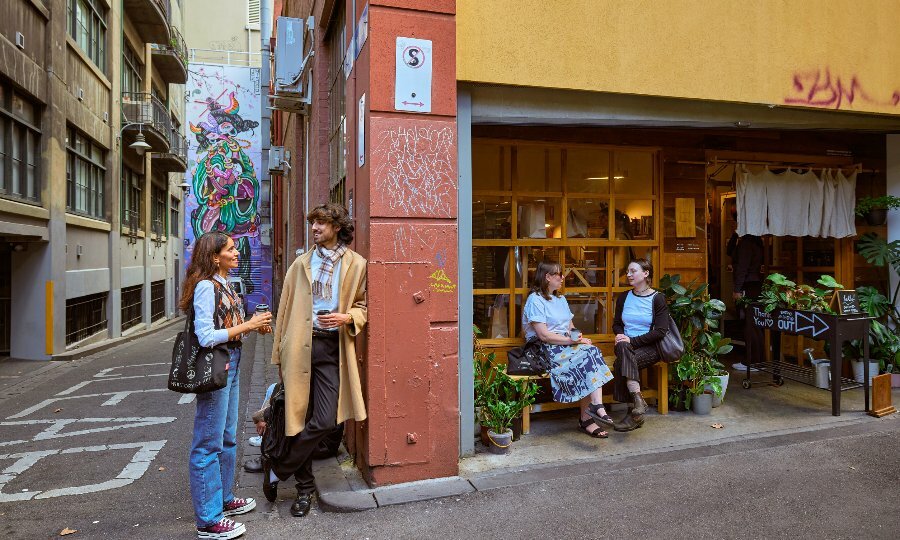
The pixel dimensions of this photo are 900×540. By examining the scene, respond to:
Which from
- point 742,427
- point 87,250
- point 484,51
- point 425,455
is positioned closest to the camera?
point 425,455

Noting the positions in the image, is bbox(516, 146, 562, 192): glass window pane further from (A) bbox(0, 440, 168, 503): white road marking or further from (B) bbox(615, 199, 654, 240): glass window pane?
(A) bbox(0, 440, 168, 503): white road marking

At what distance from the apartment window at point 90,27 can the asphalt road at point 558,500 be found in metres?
12.3

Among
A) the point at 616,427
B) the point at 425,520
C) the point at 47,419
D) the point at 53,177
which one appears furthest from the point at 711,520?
the point at 53,177

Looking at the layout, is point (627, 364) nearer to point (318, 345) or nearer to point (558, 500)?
point (558, 500)

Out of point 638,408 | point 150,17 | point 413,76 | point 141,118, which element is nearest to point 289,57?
point 413,76

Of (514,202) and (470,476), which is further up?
(514,202)

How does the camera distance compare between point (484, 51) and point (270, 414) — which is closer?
point (270, 414)

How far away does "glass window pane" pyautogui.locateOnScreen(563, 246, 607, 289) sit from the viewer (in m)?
6.51

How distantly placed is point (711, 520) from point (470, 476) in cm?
167

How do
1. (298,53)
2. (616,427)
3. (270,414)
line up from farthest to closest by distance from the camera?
1. (298,53)
2. (616,427)
3. (270,414)

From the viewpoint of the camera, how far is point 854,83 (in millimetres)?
6066

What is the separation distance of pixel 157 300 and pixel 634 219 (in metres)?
22.2

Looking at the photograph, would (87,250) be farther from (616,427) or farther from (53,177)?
(616,427)

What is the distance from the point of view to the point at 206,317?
3521mm
